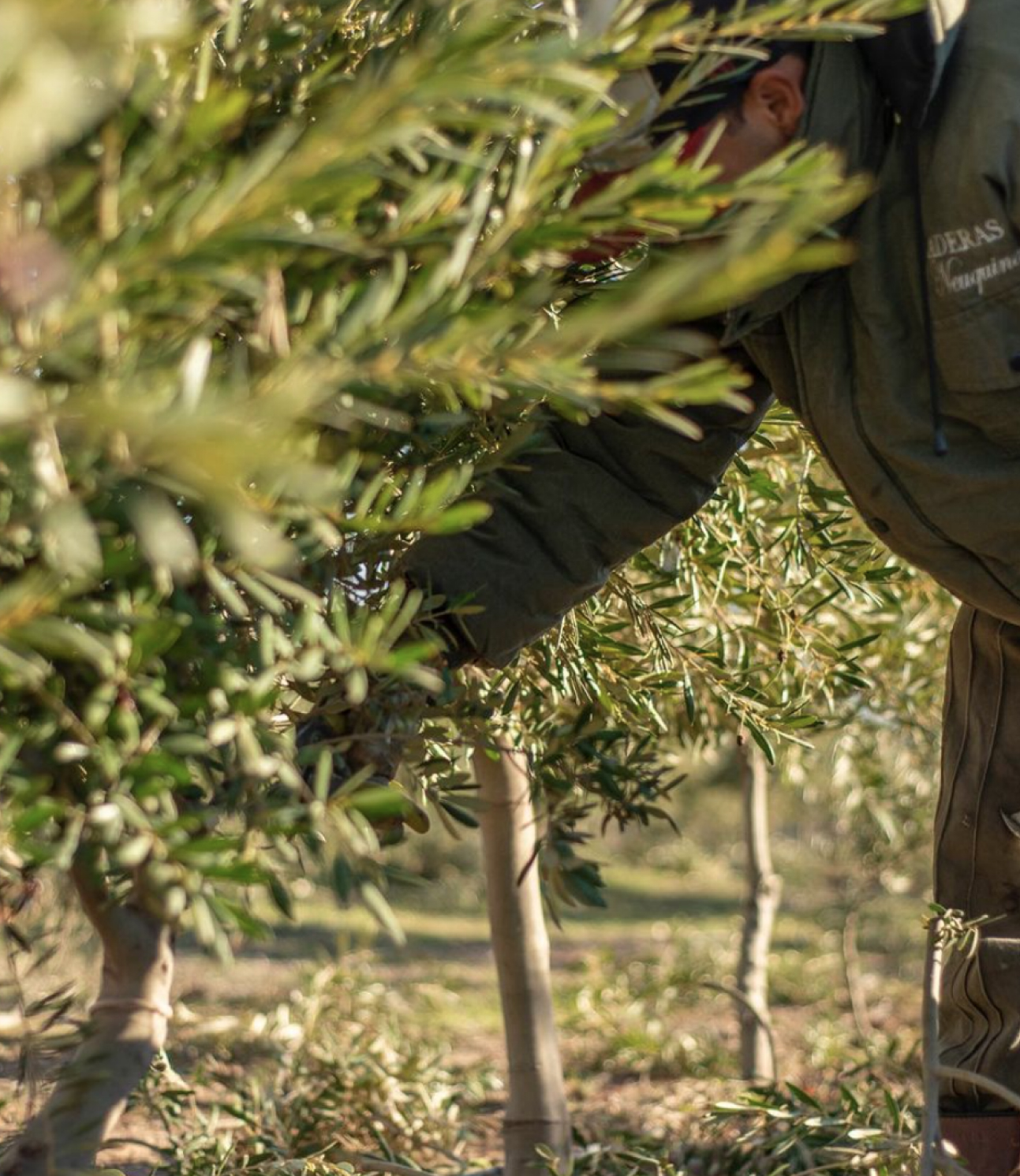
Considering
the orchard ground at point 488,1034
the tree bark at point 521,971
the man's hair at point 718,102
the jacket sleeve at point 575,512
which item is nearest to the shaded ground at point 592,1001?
the orchard ground at point 488,1034

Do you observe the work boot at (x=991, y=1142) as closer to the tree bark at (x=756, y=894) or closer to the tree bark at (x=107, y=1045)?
the tree bark at (x=107, y=1045)

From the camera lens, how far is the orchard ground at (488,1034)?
232 cm

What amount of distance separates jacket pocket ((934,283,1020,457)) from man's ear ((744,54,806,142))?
0.31 meters

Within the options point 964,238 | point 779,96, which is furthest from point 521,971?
point 779,96

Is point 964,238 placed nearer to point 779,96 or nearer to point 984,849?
point 779,96

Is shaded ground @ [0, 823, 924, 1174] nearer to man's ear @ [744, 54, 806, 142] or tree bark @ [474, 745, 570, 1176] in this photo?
tree bark @ [474, 745, 570, 1176]

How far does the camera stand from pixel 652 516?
1.79m

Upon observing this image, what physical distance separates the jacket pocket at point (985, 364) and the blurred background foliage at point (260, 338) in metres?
0.39

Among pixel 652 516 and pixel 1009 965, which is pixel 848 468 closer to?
pixel 652 516

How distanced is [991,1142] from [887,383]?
1095 millimetres

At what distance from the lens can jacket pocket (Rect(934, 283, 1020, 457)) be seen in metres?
1.60

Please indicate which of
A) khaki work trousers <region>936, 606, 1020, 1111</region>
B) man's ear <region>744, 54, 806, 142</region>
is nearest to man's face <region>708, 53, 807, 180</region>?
man's ear <region>744, 54, 806, 142</region>

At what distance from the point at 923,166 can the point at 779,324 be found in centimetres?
25

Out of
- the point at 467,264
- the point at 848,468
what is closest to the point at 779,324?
the point at 848,468
